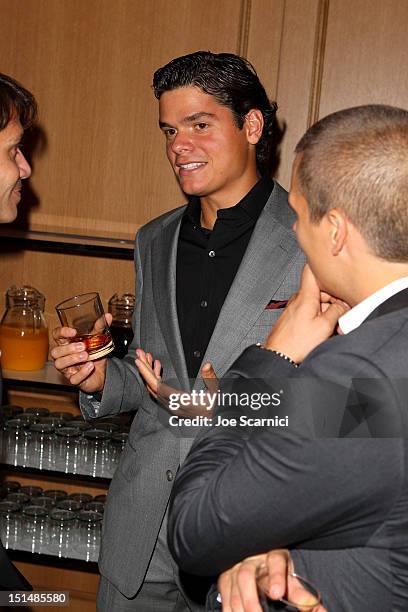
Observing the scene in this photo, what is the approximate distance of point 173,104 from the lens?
2.18m

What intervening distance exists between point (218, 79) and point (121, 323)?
0.85 m

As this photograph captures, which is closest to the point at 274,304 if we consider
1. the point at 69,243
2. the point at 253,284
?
the point at 253,284

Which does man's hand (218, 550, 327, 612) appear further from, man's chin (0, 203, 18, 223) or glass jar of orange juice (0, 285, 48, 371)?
glass jar of orange juice (0, 285, 48, 371)

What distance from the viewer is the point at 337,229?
1.15m

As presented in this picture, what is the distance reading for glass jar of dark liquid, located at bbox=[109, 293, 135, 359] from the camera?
2684mm

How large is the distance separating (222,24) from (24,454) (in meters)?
1.46

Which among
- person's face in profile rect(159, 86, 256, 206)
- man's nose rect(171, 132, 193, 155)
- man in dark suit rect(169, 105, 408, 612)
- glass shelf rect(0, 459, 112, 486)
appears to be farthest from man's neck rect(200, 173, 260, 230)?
man in dark suit rect(169, 105, 408, 612)

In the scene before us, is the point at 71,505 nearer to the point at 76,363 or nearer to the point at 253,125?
the point at 76,363

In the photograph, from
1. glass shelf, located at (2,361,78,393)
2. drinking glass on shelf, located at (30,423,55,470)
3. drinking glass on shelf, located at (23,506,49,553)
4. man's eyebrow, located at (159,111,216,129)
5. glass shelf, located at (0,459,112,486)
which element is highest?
man's eyebrow, located at (159,111,216,129)

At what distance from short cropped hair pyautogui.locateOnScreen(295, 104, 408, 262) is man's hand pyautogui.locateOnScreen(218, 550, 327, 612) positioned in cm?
40

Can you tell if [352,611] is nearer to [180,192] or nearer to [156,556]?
[156,556]

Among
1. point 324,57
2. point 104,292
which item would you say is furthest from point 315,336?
point 104,292

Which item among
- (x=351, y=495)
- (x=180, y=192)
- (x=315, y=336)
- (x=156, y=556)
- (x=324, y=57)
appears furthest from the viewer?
(x=180, y=192)

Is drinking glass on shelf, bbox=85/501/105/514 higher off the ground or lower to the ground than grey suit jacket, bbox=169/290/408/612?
lower
